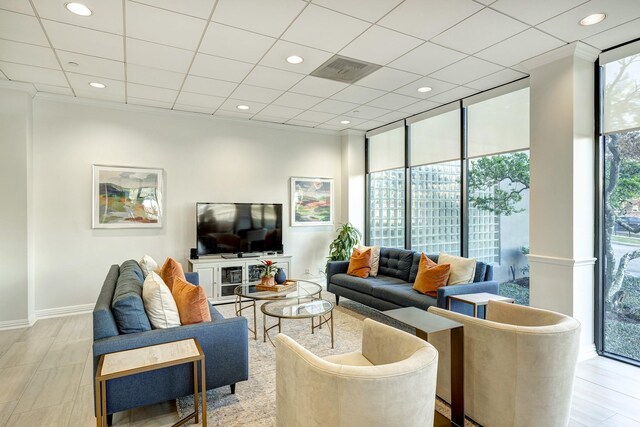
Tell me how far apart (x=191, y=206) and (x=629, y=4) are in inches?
211

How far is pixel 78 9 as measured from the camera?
2.61 meters

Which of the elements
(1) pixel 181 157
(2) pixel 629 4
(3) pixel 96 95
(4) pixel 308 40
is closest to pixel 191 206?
(1) pixel 181 157

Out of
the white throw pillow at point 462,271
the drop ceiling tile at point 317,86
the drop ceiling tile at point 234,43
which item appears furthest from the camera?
the drop ceiling tile at point 317,86

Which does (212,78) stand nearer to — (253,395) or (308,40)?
(308,40)

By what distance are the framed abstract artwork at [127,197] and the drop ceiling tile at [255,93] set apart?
1769 mm

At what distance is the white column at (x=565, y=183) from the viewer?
10.7 feet

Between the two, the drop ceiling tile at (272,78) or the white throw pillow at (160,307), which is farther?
the drop ceiling tile at (272,78)

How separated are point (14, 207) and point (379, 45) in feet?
15.0

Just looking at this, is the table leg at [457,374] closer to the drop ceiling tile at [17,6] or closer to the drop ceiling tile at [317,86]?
the drop ceiling tile at [317,86]

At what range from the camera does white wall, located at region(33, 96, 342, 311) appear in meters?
4.64

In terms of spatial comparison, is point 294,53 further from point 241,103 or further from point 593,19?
point 593,19

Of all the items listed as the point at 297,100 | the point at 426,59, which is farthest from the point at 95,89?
the point at 426,59

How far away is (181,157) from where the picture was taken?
213 inches

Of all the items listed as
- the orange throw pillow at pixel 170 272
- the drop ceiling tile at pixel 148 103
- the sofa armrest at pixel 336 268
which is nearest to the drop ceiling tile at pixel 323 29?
the orange throw pillow at pixel 170 272
